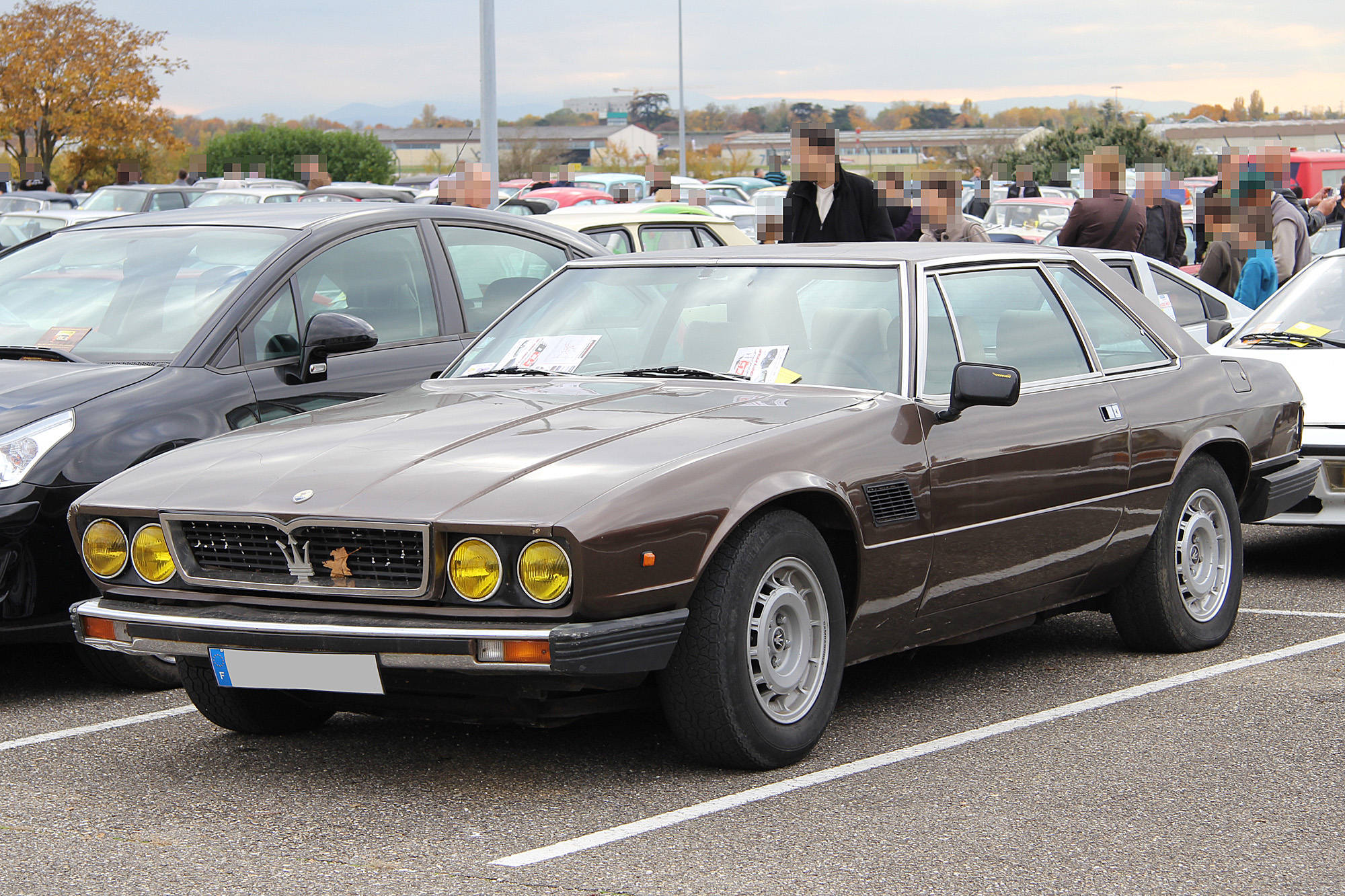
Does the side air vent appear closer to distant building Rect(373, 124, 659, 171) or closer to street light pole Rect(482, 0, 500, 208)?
street light pole Rect(482, 0, 500, 208)

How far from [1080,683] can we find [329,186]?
16822mm

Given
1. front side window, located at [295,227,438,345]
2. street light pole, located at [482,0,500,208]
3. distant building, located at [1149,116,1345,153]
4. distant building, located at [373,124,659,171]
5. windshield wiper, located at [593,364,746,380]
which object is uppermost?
distant building, located at [373,124,659,171]

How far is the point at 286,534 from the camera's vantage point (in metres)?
4.10

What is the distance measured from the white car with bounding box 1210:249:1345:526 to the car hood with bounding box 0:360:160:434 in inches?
167

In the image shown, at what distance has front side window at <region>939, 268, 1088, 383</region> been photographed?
5371 mm

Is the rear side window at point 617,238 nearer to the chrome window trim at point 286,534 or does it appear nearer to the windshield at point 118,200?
the chrome window trim at point 286,534

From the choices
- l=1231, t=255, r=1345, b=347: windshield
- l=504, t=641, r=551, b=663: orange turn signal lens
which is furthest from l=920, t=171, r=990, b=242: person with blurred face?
l=504, t=641, r=551, b=663: orange turn signal lens

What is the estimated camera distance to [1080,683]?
18.1 ft

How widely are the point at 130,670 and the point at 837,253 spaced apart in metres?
2.82

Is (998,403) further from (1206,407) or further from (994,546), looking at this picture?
(1206,407)

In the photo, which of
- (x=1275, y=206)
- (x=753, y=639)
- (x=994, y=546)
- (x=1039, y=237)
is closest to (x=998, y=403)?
(x=994, y=546)

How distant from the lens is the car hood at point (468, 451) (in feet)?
13.1

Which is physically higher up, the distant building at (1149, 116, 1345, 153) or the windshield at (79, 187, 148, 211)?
the distant building at (1149, 116, 1345, 153)

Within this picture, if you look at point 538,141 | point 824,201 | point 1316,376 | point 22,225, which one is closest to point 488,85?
point 22,225
